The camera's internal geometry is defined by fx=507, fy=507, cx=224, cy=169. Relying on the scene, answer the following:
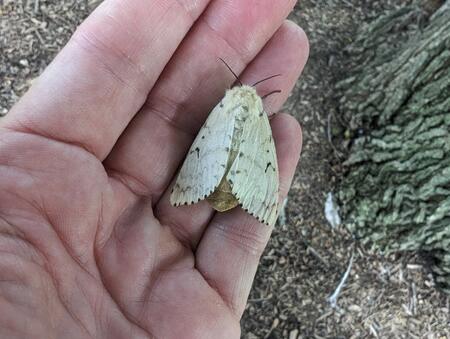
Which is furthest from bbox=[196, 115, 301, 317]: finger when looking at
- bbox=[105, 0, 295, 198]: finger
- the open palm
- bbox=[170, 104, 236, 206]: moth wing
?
bbox=[105, 0, 295, 198]: finger

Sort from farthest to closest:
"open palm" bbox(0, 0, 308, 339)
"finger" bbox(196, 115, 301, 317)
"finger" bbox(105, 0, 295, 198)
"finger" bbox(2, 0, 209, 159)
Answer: "finger" bbox(105, 0, 295, 198), "finger" bbox(196, 115, 301, 317), "finger" bbox(2, 0, 209, 159), "open palm" bbox(0, 0, 308, 339)

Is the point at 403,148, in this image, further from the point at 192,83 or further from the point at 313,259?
the point at 192,83

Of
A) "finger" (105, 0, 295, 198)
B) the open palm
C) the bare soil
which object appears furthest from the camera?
the bare soil

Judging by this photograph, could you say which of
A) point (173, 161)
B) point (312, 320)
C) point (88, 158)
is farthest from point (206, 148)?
point (312, 320)

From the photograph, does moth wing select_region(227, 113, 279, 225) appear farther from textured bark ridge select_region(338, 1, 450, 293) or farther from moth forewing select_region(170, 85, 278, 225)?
textured bark ridge select_region(338, 1, 450, 293)

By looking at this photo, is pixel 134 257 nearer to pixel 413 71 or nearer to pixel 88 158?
pixel 88 158

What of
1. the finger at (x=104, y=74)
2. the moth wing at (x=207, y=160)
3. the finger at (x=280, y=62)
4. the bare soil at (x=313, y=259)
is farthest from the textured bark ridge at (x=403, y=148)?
the finger at (x=104, y=74)
